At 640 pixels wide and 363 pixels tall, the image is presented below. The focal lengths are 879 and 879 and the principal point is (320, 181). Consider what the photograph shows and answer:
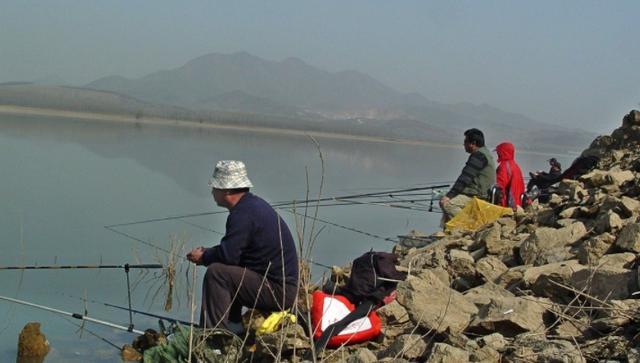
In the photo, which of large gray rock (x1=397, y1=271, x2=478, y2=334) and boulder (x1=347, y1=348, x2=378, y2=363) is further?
large gray rock (x1=397, y1=271, x2=478, y2=334)

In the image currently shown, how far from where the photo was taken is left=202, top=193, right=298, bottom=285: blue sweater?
4.78 meters

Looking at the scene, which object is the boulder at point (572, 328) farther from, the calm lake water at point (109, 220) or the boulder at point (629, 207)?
the boulder at point (629, 207)

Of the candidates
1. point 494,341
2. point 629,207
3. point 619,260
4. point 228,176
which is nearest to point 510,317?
point 494,341

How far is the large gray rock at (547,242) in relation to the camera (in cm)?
547

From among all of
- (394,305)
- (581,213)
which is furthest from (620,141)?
(394,305)

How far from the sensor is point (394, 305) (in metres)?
4.73

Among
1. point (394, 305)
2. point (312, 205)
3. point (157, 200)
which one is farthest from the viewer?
point (157, 200)

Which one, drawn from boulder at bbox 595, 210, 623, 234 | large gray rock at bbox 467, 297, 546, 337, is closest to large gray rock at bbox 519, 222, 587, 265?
boulder at bbox 595, 210, 623, 234

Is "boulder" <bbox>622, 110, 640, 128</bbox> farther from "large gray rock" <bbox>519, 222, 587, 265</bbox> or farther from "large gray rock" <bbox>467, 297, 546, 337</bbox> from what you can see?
"large gray rock" <bbox>467, 297, 546, 337</bbox>

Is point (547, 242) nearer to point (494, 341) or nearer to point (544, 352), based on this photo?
point (494, 341)

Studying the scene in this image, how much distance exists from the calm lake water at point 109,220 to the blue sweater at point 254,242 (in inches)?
20.5

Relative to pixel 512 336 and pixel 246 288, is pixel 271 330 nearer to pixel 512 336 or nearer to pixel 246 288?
pixel 246 288

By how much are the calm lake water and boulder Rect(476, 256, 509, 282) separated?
1.40m

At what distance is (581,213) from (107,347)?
142 inches
